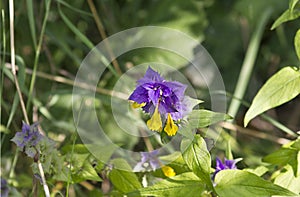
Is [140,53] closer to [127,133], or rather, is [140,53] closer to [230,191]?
[127,133]

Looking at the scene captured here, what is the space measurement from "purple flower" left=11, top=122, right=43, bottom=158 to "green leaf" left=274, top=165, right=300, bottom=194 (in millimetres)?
426

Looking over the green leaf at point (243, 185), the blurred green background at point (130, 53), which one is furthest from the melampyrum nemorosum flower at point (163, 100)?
the blurred green background at point (130, 53)

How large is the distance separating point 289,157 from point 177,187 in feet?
0.74

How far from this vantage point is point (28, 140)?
100 centimetres

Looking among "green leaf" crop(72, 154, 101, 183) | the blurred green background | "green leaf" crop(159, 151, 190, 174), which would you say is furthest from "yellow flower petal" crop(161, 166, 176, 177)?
the blurred green background

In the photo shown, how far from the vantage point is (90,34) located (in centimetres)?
188

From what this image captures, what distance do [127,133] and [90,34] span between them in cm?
47

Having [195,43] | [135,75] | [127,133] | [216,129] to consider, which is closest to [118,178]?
[216,129]

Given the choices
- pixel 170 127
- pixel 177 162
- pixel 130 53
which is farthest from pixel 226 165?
pixel 130 53

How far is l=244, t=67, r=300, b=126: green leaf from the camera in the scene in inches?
38.2

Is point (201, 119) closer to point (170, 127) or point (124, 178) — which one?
point (170, 127)

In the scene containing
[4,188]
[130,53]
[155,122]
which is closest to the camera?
[155,122]

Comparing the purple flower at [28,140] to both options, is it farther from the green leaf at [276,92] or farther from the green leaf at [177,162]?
the green leaf at [276,92]

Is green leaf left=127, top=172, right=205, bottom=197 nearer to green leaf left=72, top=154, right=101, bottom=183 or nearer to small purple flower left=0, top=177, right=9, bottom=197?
green leaf left=72, top=154, right=101, bottom=183
